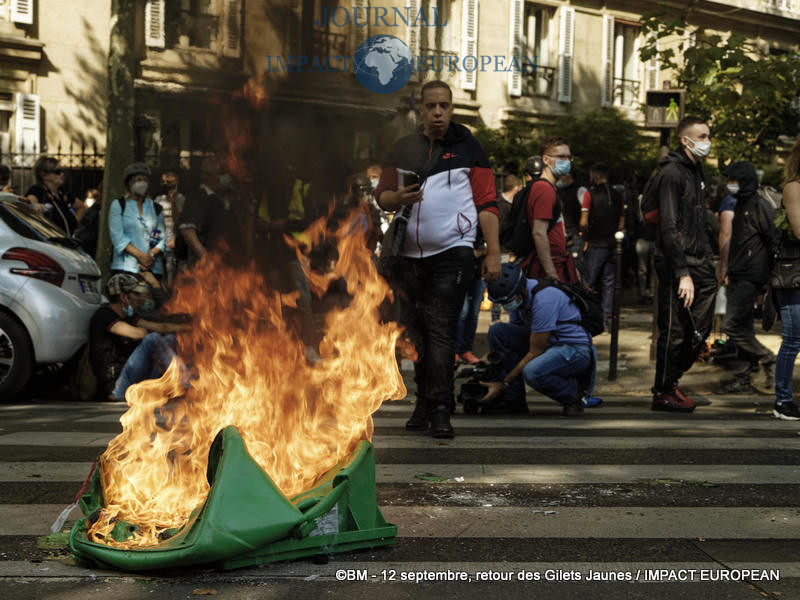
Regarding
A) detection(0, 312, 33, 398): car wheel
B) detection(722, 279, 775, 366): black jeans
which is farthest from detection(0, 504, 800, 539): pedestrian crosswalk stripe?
detection(722, 279, 775, 366): black jeans

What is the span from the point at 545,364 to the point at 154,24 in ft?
12.4

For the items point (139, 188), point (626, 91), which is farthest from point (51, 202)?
point (626, 91)

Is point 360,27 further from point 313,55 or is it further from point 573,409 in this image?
point 573,409

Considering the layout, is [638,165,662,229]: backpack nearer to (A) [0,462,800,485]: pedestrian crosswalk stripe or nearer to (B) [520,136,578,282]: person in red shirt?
(B) [520,136,578,282]: person in red shirt

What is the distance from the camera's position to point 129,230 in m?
9.41

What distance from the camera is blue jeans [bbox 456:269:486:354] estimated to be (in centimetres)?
1003

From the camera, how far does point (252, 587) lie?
3295 mm

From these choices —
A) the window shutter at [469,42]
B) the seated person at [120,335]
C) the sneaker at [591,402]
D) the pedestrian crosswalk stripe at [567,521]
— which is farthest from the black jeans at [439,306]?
the window shutter at [469,42]

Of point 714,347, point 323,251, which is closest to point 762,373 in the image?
point 714,347

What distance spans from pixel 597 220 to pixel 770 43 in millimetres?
20264

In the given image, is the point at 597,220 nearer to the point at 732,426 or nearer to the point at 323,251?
the point at 732,426

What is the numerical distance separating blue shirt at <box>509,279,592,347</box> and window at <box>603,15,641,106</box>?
67.0ft

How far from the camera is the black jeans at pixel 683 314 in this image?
7.50m

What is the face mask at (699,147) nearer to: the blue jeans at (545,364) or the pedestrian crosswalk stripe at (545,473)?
the blue jeans at (545,364)
